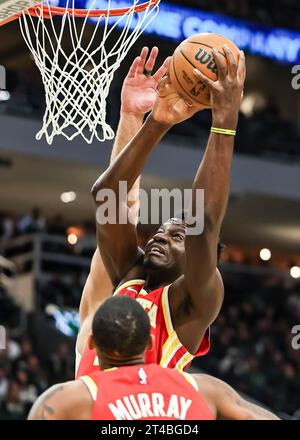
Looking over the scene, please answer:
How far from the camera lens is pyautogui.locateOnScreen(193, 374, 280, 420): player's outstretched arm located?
9.38 ft

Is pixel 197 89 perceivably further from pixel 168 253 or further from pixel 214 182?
pixel 168 253

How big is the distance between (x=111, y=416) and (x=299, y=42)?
15282 mm

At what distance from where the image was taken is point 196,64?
3.77 metres

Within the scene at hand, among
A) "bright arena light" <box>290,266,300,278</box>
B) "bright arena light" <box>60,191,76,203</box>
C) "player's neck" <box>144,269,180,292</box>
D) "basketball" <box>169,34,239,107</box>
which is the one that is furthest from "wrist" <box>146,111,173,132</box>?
"bright arena light" <box>290,266,300,278</box>

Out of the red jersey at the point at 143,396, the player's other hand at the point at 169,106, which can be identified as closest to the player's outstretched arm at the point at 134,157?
the player's other hand at the point at 169,106

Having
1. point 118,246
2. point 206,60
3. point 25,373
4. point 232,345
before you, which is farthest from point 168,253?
point 232,345

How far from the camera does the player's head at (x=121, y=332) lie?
9.36 feet

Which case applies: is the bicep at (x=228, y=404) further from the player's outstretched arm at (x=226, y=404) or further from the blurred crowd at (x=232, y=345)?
the blurred crowd at (x=232, y=345)

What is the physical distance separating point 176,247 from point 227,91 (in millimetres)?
781

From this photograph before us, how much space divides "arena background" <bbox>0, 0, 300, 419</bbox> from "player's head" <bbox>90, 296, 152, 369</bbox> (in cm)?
815

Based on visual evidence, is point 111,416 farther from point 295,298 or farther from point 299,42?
point 299,42

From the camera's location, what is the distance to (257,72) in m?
19.9

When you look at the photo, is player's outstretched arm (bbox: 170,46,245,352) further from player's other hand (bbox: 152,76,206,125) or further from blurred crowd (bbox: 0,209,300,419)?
blurred crowd (bbox: 0,209,300,419)
